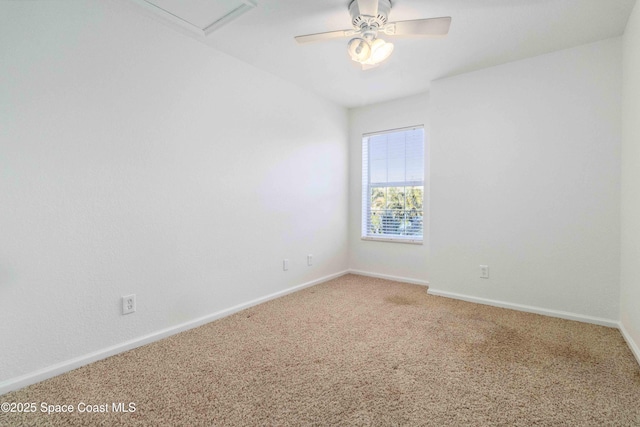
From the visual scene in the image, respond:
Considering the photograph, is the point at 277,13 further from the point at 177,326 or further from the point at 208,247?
the point at 177,326

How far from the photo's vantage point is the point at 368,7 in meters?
1.68

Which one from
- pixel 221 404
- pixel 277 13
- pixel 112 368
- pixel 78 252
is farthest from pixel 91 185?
pixel 277 13

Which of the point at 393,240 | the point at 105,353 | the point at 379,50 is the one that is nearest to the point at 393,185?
the point at 393,240

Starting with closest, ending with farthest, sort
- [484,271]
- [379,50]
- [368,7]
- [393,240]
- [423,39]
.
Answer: [368,7] < [379,50] < [423,39] < [484,271] < [393,240]

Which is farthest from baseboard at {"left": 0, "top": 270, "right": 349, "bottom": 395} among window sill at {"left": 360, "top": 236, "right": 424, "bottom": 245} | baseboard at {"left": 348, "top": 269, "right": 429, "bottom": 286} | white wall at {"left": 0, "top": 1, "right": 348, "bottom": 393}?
window sill at {"left": 360, "top": 236, "right": 424, "bottom": 245}

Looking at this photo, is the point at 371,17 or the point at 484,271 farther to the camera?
the point at 484,271

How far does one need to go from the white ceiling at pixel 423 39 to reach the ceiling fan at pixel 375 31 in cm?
14

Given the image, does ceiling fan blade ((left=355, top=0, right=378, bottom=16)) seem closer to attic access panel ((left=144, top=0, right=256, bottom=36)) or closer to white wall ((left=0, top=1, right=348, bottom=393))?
attic access panel ((left=144, top=0, right=256, bottom=36))

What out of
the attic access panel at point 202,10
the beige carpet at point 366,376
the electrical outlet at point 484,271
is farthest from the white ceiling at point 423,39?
the beige carpet at point 366,376

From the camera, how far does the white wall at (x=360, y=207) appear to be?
12.0ft

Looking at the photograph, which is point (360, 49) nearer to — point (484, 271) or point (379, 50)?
point (379, 50)

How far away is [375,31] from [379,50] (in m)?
0.13

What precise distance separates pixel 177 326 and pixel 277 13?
7.94 feet

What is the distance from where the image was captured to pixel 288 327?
240cm
